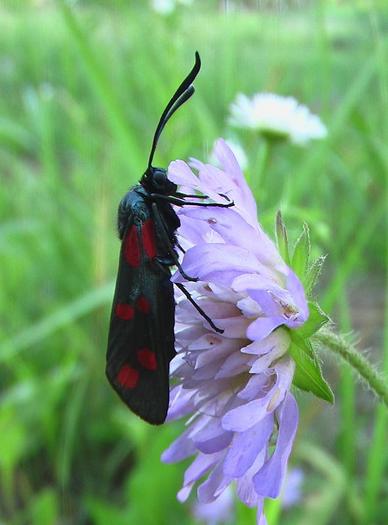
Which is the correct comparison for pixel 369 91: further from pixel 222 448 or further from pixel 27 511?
pixel 222 448

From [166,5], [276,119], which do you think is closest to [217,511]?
[276,119]

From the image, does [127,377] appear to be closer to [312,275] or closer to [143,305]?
[143,305]

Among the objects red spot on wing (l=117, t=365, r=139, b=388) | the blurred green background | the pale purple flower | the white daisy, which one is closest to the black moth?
red spot on wing (l=117, t=365, r=139, b=388)

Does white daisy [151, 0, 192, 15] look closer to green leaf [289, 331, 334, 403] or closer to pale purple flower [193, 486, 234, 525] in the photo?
pale purple flower [193, 486, 234, 525]

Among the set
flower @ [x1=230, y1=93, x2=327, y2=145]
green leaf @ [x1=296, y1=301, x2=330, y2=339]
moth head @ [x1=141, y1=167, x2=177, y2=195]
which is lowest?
green leaf @ [x1=296, y1=301, x2=330, y2=339]

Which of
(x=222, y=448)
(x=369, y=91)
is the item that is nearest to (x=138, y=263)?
(x=222, y=448)

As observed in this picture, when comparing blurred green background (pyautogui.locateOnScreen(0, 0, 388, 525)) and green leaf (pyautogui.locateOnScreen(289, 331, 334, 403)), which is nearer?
green leaf (pyautogui.locateOnScreen(289, 331, 334, 403))

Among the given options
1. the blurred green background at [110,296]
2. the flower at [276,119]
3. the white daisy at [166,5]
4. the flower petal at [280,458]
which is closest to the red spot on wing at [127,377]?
the flower petal at [280,458]

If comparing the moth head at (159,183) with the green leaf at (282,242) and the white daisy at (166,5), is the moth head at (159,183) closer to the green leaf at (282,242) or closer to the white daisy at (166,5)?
the green leaf at (282,242)
